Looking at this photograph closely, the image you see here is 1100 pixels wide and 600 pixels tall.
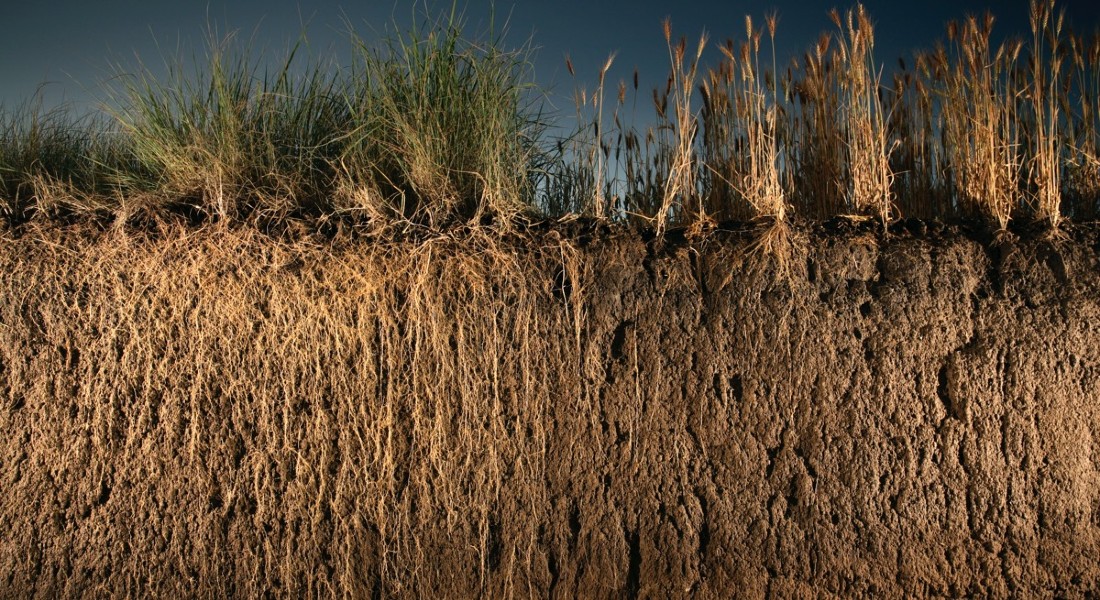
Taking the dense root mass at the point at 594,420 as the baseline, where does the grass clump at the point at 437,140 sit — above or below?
above

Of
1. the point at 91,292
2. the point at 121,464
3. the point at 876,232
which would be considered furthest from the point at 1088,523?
the point at 91,292

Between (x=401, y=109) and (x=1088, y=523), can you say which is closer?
(x=1088, y=523)

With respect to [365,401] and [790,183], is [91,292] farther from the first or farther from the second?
[790,183]

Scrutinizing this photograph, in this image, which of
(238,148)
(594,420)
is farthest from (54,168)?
(594,420)

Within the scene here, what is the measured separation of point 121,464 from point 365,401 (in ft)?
2.48

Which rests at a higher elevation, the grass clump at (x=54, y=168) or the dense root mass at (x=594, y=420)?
the grass clump at (x=54, y=168)

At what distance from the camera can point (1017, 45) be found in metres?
2.31

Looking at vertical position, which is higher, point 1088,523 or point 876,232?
point 876,232

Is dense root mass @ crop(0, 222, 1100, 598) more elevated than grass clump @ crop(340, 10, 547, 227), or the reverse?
grass clump @ crop(340, 10, 547, 227)

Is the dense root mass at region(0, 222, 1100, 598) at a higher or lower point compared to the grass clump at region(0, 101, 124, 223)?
lower

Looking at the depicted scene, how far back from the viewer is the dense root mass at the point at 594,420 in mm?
2049

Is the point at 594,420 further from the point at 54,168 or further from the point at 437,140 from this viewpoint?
the point at 54,168

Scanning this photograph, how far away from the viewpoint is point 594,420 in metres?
2.09

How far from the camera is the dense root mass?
6.72ft
